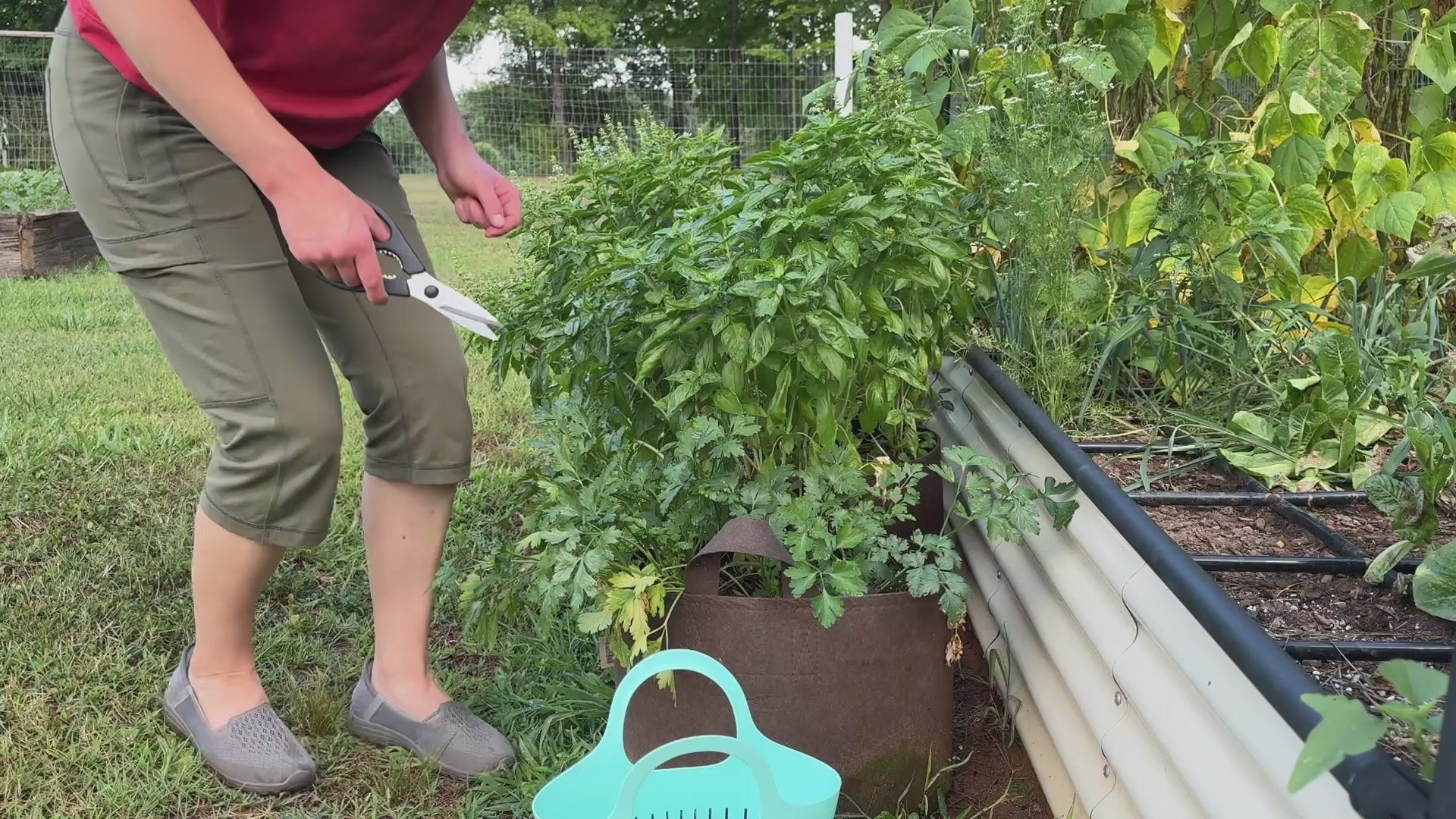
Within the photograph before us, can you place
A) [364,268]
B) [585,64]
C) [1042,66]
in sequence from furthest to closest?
[585,64] < [1042,66] < [364,268]

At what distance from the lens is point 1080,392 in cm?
217

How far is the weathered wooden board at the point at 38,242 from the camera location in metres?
6.03

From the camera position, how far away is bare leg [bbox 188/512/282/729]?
1650mm

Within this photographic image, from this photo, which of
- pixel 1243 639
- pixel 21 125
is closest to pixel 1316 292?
pixel 1243 639

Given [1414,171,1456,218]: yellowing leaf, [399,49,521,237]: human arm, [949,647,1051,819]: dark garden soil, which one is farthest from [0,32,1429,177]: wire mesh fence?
[949,647,1051,819]: dark garden soil

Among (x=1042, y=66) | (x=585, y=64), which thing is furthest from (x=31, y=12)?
(x=1042, y=66)

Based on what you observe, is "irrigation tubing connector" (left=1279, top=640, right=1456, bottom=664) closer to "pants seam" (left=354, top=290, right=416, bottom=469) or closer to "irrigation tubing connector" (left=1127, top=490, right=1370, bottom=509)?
"irrigation tubing connector" (left=1127, top=490, right=1370, bottom=509)

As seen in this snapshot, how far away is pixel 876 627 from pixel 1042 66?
4.41 ft

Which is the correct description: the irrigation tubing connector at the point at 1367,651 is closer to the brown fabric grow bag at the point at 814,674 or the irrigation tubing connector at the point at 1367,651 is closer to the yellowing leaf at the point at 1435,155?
the brown fabric grow bag at the point at 814,674

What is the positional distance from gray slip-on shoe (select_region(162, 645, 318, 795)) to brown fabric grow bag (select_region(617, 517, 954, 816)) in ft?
1.78

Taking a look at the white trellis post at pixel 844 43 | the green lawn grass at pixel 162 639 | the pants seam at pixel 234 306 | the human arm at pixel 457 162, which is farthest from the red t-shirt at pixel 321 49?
the white trellis post at pixel 844 43

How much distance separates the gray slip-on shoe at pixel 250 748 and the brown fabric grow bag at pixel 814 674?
1.78 feet

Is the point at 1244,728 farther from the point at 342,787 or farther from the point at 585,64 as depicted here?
the point at 585,64

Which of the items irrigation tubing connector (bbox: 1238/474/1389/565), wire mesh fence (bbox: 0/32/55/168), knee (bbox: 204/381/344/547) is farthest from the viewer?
wire mesh fence (bbox: 0/32/55/168)
